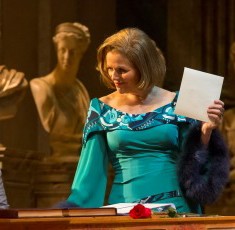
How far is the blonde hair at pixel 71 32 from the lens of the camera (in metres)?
9.94

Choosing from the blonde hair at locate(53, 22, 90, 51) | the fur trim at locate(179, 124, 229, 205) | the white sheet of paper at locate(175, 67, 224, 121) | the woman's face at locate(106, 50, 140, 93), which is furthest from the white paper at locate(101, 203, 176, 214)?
the blonde hair at locate(53, 22, 90, 51)

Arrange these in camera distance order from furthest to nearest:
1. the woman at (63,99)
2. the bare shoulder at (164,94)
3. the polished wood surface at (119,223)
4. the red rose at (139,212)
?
the woman at (63,99) < the bare shoulder at (164,94) < the red rose at (139,212) < the polished wood surface at (119,223)

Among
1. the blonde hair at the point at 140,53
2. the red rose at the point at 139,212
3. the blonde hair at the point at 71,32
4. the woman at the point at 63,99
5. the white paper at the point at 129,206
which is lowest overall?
the red rose at the point at 139,212

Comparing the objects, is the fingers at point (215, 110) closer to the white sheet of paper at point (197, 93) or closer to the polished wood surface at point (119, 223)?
the white sheet of paper at point (197, 93)

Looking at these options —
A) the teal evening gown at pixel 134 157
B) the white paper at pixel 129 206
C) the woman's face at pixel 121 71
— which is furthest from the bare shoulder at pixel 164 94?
the white paper at pixel 129 206

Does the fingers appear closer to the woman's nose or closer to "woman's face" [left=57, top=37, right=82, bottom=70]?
the woman's nose

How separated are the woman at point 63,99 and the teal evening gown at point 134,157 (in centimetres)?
565

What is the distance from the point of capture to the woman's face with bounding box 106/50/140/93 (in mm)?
4105

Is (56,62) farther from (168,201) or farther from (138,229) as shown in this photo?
(138,229)

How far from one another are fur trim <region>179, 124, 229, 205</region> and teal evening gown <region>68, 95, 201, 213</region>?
51 millimetres

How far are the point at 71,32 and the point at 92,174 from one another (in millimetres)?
5847

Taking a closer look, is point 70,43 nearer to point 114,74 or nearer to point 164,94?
point 164,94

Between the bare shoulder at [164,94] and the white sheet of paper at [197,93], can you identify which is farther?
the bare shoulder at [164,94]

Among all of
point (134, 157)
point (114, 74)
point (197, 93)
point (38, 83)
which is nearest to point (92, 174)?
point (134, 157)
